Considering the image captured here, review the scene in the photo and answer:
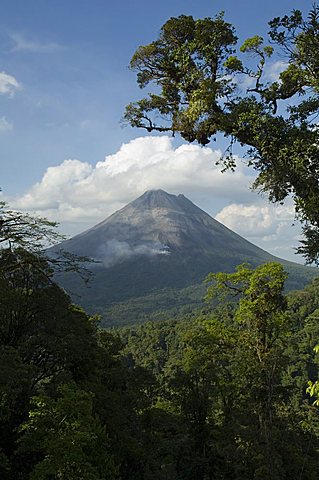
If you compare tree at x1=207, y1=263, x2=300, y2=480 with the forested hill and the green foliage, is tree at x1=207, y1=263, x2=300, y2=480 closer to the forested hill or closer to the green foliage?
the forested hill

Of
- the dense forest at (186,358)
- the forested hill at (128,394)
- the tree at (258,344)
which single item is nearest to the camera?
the dense forest at (186,358)

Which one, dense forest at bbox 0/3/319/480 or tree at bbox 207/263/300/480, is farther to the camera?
tree at bbox 207/263/300/480

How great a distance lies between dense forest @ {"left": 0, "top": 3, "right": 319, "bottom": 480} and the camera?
25.4ft

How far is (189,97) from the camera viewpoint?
27.4 ft

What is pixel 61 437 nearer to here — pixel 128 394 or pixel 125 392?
pixel 128 394

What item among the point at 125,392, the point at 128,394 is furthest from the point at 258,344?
the point at 125,392

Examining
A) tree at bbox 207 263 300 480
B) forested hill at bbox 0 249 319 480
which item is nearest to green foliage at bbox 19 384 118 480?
forested hill at bbox 0 249 319 480

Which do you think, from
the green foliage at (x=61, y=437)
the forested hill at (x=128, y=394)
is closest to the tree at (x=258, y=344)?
the forested hill at (x=128, y=394)

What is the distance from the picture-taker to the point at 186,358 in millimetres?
20297

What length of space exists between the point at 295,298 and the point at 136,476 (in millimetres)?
78201

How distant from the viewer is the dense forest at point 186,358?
775cm

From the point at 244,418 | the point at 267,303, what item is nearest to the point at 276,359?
the point at 267,303

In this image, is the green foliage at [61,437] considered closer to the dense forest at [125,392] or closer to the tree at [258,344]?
the dense forest at [125,392]

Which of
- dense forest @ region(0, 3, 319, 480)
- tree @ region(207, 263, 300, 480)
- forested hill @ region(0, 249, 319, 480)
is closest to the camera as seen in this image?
dense forest @ region(0, 3, 319, 480)
